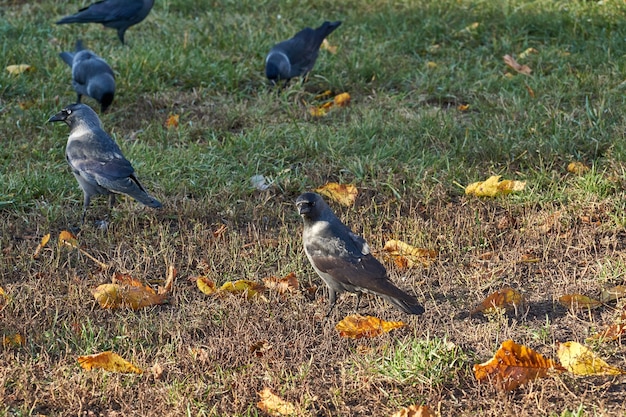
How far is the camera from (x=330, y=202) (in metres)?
6.06

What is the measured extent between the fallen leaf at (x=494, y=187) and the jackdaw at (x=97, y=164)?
213 cm

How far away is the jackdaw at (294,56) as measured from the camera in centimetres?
793

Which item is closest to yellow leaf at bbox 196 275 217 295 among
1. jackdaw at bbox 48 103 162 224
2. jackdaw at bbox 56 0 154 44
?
jackdaw at bbox 48 103 162 224

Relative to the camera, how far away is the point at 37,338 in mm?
4379

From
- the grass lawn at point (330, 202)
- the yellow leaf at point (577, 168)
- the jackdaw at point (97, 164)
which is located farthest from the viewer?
the yellow leaf at point (577, 168)

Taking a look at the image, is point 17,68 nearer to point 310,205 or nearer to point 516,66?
point 310,205

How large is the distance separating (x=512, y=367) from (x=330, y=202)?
237cm

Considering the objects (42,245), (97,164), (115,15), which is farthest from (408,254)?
(115,15)

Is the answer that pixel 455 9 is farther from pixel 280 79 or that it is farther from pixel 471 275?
pixel 471 275

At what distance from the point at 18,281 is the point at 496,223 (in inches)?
117

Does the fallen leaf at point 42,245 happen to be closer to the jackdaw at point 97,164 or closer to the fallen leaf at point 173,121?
the jackdaw at point 97,164

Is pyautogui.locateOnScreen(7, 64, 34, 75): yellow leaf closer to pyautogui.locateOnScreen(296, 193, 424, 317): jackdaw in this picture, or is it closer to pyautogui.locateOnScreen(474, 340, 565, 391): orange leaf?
pyautogui.locateOnScreen(296, 193, 424, 317): jackdaw

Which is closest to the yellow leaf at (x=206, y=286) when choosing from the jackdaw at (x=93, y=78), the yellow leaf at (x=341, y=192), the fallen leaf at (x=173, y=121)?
the yellow leaf at (x=341, y=192)

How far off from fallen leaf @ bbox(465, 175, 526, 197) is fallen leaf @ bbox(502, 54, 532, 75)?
7.95 ft
